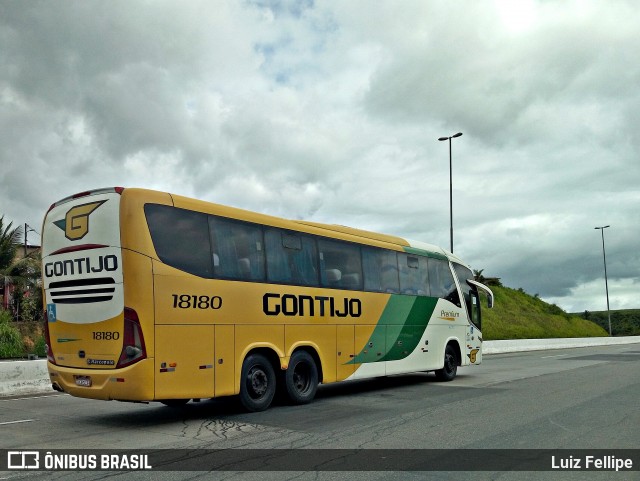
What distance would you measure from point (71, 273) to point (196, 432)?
10.0ft

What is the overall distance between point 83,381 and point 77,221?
238 cm

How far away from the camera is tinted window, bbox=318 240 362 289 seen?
1237 centimetres

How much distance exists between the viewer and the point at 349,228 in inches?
541

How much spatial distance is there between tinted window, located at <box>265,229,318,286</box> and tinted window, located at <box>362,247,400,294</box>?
1820mm

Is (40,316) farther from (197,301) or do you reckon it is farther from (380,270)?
(197,301)

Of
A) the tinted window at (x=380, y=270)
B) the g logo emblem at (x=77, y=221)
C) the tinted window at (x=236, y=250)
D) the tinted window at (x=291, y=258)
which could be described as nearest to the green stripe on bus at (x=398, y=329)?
the tinted window at (x=380, y=270)

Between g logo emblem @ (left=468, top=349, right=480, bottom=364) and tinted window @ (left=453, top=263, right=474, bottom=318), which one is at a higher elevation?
tinted window @ (left=453, top=263, right=474, bottom=318)

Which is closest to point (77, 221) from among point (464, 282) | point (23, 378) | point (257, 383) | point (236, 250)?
point (236, 250)

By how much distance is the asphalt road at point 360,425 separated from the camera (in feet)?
24.7

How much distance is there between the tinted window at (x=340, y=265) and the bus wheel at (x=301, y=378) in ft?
5.10

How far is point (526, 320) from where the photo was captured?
5694 cm

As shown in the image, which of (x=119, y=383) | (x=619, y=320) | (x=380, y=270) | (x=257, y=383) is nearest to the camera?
(x=119, y=383)

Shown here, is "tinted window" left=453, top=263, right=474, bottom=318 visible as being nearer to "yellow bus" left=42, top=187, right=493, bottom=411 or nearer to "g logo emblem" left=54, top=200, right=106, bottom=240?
"yellow bus" left=42, top=187, right=493, bottom=411

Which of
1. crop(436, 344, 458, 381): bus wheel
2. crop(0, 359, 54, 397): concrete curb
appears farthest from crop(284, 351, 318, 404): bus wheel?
crop(0, 359, 54, 397): concrete curb
